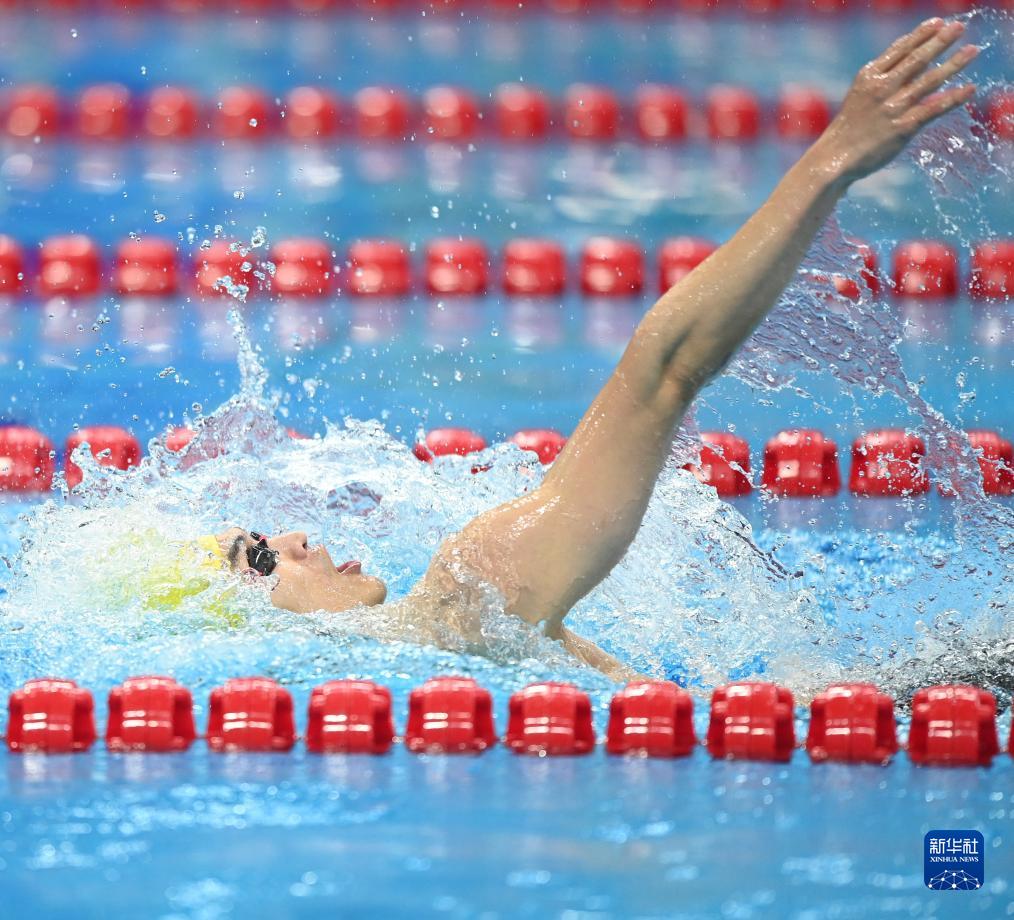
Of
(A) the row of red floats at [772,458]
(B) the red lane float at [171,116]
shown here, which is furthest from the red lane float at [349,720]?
(B) the red lane float at [171,116]

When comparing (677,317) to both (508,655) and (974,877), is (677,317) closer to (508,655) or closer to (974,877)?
(508,655)

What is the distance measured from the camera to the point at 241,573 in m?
2.64

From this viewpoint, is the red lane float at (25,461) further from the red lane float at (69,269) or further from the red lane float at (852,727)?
the red lane float at (852,727)

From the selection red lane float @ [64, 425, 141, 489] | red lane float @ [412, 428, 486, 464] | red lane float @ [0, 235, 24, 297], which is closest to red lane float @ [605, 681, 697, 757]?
red lane float @ [412, 428, 486, 464]

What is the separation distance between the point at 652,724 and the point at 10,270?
12.2ft

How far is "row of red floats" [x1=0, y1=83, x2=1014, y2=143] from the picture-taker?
20.2 feet

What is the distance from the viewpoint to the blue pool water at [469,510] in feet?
6.51

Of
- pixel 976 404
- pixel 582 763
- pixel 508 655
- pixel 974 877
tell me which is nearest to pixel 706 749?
pixel 582 763

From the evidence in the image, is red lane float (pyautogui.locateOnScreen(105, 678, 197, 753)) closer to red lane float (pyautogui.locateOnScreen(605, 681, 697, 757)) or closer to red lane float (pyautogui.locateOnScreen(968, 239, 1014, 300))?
red lane float (pyautogui.locateOnScreen(605, 681, 697, 757))

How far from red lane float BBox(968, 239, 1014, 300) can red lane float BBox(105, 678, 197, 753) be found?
3668 millimetres

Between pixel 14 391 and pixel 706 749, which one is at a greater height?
pixel 14 391

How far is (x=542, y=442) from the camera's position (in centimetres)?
442

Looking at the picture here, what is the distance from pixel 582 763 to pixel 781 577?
115 centimetres

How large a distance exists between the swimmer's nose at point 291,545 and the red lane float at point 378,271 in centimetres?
274
